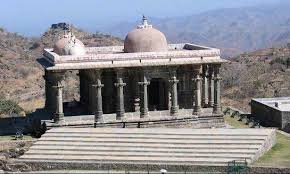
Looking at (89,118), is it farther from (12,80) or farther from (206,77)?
(12,80)

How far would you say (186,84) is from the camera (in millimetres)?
32281

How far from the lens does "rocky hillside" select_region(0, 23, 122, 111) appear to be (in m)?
58.1

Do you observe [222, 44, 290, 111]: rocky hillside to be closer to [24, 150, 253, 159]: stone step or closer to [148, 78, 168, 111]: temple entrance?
[148, 78, 168, 111]: temple entrance

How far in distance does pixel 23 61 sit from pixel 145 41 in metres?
39.9

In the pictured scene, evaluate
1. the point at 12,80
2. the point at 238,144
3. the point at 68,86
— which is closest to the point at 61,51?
the point at 238,144

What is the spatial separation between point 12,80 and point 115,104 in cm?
3160

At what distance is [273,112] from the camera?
1321 inches

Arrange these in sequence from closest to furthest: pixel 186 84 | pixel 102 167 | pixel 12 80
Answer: pixel 102 167, pixel 186 84, pixel 12 80

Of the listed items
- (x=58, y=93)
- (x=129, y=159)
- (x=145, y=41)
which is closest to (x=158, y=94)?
(x=145, y=41)

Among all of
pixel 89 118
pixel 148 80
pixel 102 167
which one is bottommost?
pixel 102 167

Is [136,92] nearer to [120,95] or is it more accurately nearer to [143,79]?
[143,79]

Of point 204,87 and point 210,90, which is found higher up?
point 204,87

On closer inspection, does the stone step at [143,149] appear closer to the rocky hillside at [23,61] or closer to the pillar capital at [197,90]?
the pillar capital at [197,90]

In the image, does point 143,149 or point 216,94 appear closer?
point 143,149
